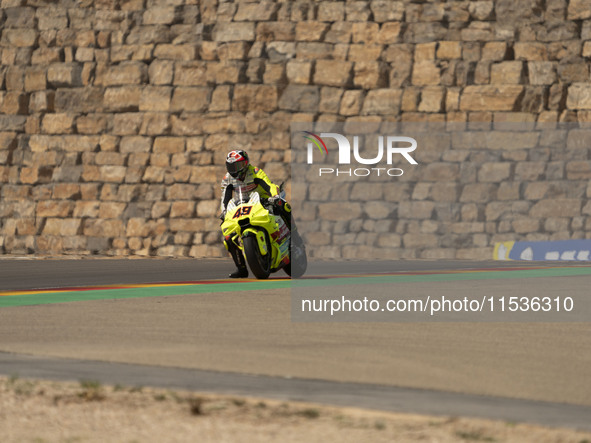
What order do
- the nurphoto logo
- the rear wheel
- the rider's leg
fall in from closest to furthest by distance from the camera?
the rider's leg
the rear wheel
the nurphoto logo

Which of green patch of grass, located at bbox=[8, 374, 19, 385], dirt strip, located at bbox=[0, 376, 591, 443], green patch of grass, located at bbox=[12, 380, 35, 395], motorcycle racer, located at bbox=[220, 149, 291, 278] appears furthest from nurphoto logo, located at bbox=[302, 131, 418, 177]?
dirt strip, located at bbox=[0, 376, 591, 443]

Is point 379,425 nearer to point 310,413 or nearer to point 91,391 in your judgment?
point 310,413

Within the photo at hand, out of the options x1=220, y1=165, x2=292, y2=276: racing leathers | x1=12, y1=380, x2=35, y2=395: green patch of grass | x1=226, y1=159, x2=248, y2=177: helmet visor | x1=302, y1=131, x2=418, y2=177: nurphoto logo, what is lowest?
x1=12, y1=380, x2=35, y2=395: green patch of grass

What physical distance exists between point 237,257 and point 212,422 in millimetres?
11735

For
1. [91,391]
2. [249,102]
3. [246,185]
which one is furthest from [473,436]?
[249,102]

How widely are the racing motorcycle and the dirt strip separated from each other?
1004cm

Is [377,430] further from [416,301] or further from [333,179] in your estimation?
[333,179]

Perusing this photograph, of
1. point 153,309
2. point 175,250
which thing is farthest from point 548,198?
point 153,309

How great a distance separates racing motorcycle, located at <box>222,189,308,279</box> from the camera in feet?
56.4

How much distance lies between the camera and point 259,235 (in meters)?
17.2

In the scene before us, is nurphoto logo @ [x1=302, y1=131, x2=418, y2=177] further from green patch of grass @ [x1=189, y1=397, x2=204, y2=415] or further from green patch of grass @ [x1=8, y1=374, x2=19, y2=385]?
green patch of grass @ [x1=189, y1=397, x2=204, y2=415]

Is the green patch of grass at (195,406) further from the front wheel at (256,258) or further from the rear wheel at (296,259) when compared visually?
the rear wheel at (296,259)

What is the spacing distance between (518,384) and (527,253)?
18.5m

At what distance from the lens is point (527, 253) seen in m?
26.2
